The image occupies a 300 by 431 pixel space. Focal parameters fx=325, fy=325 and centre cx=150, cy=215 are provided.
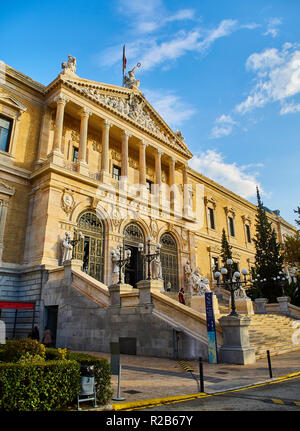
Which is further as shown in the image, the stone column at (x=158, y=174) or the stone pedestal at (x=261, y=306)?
the stone column at (x=158, y=174)

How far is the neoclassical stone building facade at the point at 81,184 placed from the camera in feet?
63.5

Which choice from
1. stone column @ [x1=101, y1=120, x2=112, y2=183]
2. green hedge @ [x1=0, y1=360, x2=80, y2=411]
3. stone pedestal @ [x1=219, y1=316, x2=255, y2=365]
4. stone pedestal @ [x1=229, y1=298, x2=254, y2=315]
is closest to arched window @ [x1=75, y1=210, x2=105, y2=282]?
stone column @ [x1=101, y1=120, x2=112, y2=183]

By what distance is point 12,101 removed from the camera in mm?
21719

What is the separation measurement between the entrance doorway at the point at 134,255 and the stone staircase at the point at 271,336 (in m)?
9.25

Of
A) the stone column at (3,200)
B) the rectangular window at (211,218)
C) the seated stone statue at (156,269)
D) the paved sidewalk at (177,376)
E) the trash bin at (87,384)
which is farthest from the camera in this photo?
the rectangular window at (211,218)

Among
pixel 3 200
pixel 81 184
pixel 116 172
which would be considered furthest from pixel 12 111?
pixel 116 172

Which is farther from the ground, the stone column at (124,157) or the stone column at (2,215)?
the stone column at (124,157)

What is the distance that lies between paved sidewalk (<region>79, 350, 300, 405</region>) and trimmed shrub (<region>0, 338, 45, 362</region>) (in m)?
1.82

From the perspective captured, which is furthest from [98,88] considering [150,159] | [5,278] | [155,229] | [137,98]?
[5,278]

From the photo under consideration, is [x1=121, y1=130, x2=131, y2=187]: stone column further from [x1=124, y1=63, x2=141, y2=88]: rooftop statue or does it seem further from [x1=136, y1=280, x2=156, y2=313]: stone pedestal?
[x1=136, y1=280, x2=156, y2=313]: stone pedestal

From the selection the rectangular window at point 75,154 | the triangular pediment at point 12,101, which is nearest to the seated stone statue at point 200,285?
the rectangular window at point 75,154

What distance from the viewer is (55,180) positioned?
65.7 ft

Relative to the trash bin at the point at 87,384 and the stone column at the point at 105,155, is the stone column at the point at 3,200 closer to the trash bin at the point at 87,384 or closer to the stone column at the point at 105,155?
the stone column at the point at 105,155
